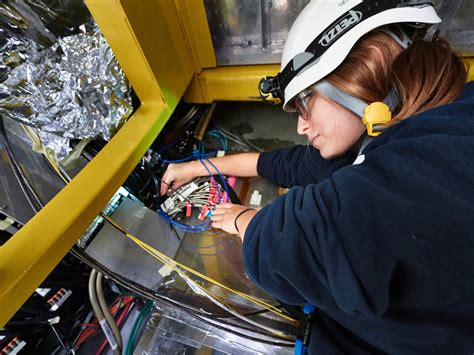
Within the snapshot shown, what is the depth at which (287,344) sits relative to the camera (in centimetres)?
74

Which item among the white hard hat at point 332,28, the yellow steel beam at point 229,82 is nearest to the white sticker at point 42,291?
the yellow steel beam at point 229,82

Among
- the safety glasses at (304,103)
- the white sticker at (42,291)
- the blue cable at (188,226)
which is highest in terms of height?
the safety glasses at (304,103)

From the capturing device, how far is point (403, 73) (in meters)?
0.43

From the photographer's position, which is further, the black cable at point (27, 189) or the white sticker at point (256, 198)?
the white sticker at point (256, 198)

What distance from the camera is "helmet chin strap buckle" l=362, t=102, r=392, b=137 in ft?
1.47

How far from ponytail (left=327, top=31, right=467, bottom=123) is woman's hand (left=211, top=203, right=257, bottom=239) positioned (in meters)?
0.44

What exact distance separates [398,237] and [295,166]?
1.96 feet

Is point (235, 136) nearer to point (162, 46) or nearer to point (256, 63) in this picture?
point (256, 63)

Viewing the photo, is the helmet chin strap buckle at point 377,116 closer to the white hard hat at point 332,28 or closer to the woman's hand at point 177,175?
the white hard hat at point 332,28

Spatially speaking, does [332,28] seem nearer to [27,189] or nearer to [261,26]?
[261,26]

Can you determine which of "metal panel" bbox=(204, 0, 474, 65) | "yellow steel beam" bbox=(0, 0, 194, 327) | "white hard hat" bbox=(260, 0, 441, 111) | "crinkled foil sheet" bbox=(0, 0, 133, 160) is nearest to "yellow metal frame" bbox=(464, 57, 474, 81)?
"metal panel" bbox=(204, 0, 474, 65)

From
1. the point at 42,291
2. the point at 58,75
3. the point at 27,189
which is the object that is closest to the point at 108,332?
Result: the point at 42,291

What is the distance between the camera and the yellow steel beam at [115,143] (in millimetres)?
465

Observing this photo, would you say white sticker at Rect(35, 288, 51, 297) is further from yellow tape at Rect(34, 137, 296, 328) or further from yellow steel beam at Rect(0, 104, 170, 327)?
yellow steel beam at Rect(0, 104, 170, 327)
